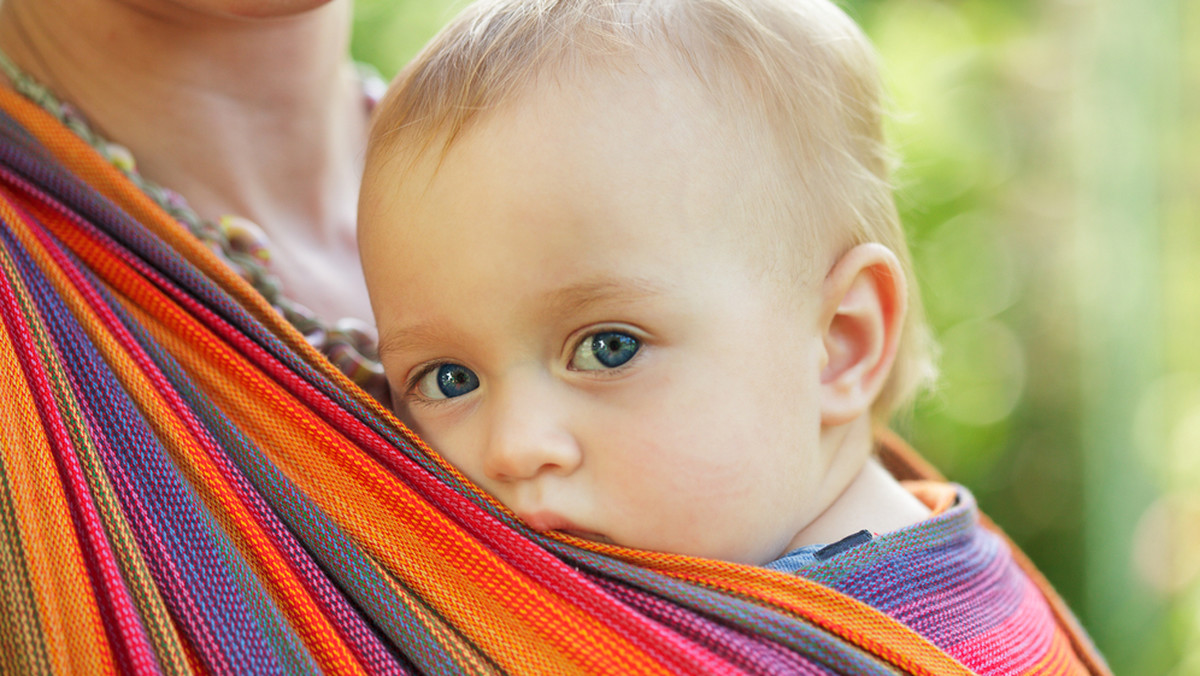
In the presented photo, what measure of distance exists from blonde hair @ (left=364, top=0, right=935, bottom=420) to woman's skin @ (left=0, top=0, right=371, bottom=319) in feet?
0.62

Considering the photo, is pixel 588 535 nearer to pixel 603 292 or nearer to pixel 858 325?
Result: pixel 603 292

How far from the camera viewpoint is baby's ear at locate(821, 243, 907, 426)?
0.83m

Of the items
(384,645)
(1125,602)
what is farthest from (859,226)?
(1125,602)

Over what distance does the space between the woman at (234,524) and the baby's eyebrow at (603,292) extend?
15 centimetres

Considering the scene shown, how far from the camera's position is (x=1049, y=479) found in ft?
9.34

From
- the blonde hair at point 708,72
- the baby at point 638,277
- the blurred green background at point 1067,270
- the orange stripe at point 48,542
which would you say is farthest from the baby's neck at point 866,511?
the blurred green background at point 1067,270

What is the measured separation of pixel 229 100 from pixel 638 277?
571 millimetres

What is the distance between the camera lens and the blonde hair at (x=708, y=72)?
0.78m

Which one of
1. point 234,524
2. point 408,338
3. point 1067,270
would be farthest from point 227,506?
point 1067,270

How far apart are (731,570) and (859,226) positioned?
343 mm

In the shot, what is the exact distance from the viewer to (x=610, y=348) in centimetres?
74

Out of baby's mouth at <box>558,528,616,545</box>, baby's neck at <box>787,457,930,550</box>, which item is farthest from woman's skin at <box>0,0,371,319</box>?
baby's neck at <box>787,457,930,550</box>

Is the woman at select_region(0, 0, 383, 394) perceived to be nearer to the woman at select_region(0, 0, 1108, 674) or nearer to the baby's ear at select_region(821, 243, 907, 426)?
the woman at select_region(0, 0, 1108, 674)

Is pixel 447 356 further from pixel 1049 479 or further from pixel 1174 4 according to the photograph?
pixel 1049 479
